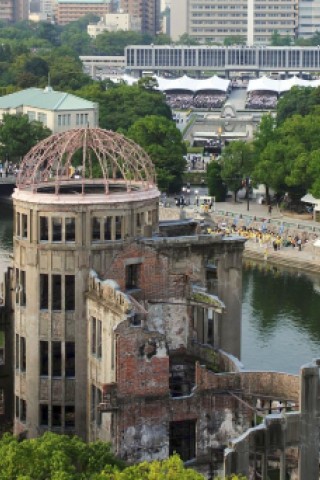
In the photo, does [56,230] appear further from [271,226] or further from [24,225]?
[271,226]

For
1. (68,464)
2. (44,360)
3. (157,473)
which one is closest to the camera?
(157,473)

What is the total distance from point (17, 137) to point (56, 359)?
285 ft

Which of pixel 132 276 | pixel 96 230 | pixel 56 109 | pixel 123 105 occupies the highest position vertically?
pixel 96 230

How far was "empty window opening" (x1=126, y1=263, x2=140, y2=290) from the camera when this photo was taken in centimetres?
5259

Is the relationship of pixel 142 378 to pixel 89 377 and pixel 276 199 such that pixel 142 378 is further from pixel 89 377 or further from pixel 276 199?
pixel 276 199

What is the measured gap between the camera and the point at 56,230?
5141 centimetres

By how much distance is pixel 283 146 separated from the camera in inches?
4761

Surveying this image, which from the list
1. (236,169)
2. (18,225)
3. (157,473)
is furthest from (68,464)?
(236,169)

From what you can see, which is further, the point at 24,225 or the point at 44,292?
the point at 24,225

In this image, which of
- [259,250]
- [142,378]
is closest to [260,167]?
[259,250]

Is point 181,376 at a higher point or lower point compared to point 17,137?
lower

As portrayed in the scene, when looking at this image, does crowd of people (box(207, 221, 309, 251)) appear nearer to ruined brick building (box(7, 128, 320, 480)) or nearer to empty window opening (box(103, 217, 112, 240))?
ruined brick building (box(7, 128, 320, 480))

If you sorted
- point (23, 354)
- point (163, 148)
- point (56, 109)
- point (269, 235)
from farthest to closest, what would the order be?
1. point (56, 109)
2. point (163, 148)
3. point (269, 235)
4. point (23, 354)

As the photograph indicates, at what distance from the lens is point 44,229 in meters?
51.4
